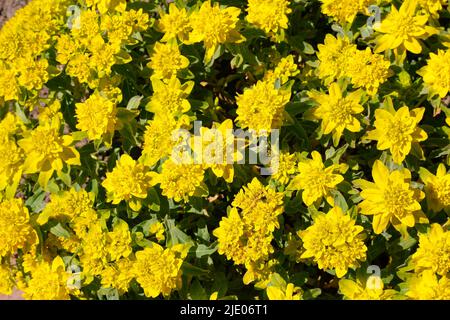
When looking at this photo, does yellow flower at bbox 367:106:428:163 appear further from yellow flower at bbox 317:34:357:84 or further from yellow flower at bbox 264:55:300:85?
yellow flower at bbox 264:55:300:85

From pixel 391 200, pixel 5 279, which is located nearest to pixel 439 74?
pixel 391 200

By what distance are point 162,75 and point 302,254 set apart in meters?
0.94

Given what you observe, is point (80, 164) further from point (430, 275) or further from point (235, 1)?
point (430, 275)

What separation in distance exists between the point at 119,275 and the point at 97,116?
64 cm

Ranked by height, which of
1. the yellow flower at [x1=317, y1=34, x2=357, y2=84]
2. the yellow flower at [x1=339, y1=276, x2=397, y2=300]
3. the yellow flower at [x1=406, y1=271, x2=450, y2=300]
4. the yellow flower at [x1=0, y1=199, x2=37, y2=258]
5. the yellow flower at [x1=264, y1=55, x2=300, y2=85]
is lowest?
the yellow flower at [x1=339, y1=276, x2=397, y2=300]

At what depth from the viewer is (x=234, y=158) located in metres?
2.12

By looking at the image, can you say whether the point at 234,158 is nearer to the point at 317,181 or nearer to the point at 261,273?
A: the point at 317,181

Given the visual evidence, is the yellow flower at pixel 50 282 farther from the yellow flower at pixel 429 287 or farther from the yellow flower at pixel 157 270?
the yellow flower at pixel 429 287

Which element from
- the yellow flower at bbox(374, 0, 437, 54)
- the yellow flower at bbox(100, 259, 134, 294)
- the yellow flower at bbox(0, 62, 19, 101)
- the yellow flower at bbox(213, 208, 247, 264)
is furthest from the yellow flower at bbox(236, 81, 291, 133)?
the yellow flower at bbox(0, 62, 19, 101)

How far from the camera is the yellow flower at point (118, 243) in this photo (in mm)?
2170

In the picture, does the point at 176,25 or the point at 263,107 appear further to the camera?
the point at 176,25

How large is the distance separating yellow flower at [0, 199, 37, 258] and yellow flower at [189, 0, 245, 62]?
1010 millimetres

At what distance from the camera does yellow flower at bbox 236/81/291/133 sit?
205 cm
